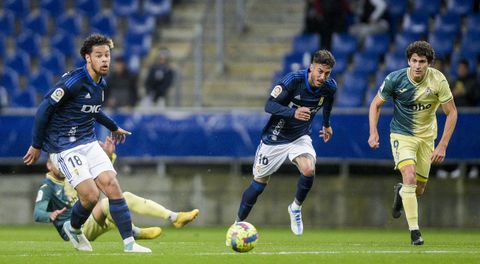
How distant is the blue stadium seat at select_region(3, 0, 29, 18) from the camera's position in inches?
1046

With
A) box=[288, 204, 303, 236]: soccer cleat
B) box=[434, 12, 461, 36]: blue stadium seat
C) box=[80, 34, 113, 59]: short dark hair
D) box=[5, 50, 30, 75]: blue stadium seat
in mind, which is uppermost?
box=[80, 34, 113, 59]: short dark hair

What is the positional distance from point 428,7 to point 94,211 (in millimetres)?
10762

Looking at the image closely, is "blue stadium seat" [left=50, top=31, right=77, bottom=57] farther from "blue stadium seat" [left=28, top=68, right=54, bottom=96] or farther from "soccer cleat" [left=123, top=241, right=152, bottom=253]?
"soccer cleat" [left=123, top=241, right=152, bottom=253]

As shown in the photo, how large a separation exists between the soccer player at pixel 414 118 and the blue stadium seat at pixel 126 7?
12138mm

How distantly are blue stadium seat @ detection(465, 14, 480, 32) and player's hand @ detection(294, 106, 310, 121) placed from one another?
26.2 ft

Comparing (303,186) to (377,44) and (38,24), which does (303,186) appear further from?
(38,24)

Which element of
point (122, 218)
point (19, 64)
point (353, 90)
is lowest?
point (353, 90)

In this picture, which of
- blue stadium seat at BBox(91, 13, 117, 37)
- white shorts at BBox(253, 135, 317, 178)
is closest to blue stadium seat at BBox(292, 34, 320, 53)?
blue stadium seat at BBox(91, 13, 117, 37)

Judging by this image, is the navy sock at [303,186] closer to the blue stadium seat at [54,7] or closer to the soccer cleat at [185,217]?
the soccer cleat at [185,217]

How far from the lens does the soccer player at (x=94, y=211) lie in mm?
13922

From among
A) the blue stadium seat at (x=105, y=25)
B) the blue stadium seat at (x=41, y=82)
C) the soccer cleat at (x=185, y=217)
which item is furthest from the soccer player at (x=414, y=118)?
the blue stadium seat at (x=105, y=25)

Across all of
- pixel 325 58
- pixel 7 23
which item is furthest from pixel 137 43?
pixel 325 58

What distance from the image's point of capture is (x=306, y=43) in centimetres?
2303

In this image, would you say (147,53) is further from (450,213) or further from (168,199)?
(450,213)
